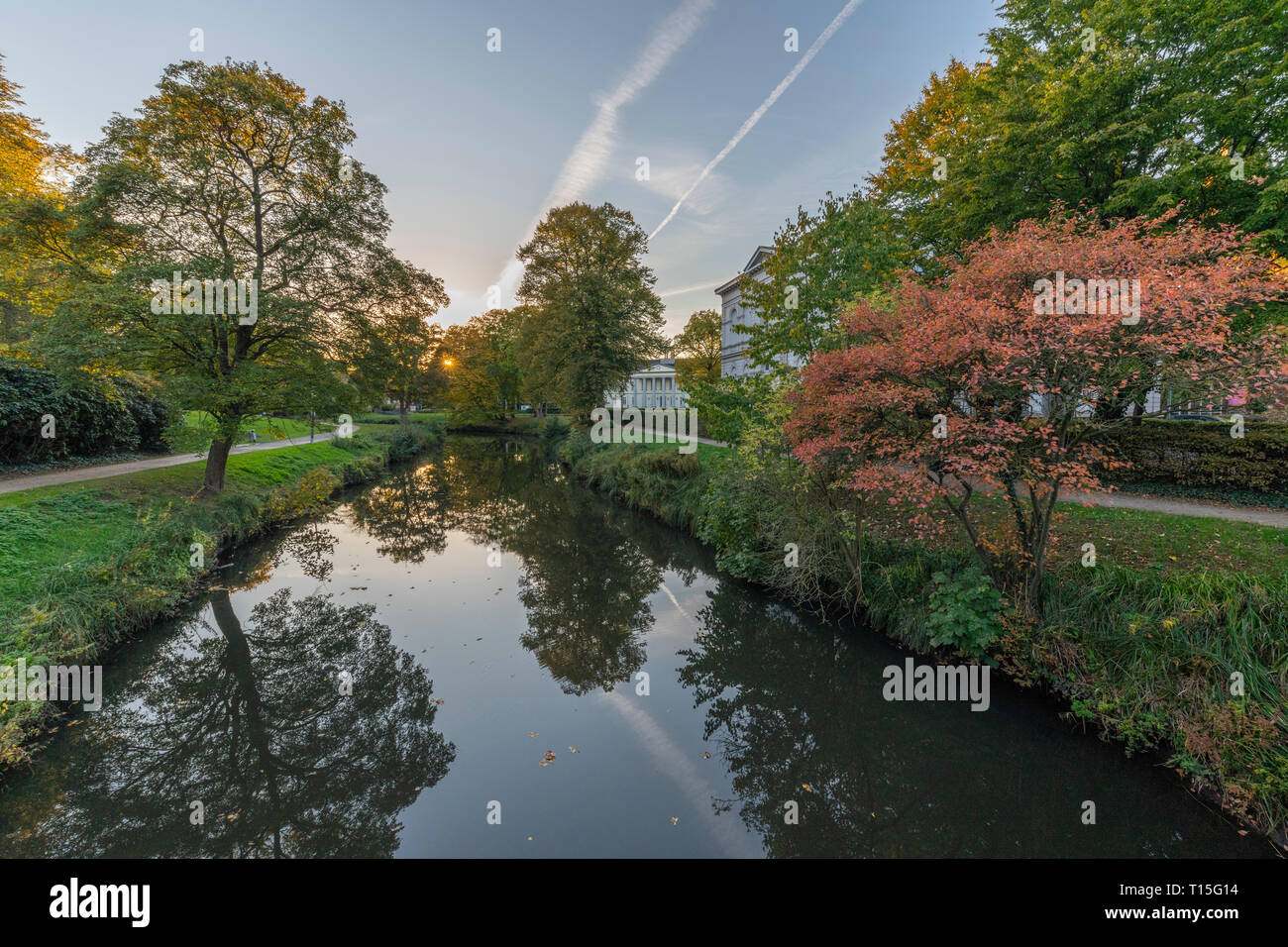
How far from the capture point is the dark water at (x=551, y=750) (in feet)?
14.1

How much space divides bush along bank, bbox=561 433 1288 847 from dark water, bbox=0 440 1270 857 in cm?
44

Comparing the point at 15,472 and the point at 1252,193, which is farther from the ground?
the point at 1252,193

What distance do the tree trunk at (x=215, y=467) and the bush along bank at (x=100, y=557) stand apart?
0.23 metres

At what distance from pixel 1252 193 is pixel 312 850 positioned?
17183mm

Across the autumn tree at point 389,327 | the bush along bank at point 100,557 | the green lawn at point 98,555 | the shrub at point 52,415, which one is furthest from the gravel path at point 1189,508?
the shrub at point 52,415

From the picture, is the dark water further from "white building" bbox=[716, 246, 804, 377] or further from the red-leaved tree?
"white building" bbox=[716, 246, 804, 377]

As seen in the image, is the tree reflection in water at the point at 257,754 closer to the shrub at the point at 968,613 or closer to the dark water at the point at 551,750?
the dark water at the point at 551,750

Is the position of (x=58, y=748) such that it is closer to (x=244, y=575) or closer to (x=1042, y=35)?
(x=244, y=575)

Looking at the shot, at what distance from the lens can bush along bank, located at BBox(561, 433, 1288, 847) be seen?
14.8ft

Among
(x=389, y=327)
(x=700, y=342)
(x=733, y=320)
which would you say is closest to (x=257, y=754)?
(x=389, y=327)

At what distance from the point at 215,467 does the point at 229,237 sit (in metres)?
5.96

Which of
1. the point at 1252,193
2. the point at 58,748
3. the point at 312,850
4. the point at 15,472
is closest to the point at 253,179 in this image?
the point at 15,472

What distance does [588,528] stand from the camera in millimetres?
16156

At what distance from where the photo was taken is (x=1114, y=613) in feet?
19.0
